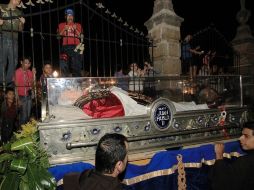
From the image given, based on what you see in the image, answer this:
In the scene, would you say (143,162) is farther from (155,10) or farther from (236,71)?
(236,71)

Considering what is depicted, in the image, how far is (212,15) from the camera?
18969mm

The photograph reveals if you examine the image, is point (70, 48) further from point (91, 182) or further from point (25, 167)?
point (91, 182)

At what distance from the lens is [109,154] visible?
7.39 feet

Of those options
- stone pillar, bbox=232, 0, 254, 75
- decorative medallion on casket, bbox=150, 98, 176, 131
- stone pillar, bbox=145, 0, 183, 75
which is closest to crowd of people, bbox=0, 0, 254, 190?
stone pillar, bbox=145, 0, 183, 75

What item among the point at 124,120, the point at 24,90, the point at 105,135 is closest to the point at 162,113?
the point at 124,120

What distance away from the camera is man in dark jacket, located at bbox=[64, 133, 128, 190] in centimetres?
214

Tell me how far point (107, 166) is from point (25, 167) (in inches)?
36.1

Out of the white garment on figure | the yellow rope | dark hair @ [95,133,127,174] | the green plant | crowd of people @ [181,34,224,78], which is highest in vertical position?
crowd of people @ [181,34,224,78]

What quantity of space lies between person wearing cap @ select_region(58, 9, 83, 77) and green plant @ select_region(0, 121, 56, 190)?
331 centimetres

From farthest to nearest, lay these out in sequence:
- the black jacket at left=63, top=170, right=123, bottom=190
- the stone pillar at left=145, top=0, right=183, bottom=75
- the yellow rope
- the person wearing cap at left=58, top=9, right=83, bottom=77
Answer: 1. the stone pillar at left=145, top=0, right=183, bottom=75
2. the person wearing cap at left=58, top=9, right=83, bottom=77
3. the yellow rope
4. the black jacket at left=63, top=170, right=123, bottom=190

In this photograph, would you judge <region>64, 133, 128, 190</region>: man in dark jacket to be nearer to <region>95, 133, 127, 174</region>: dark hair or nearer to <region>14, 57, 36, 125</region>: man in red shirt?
<region>95, 133, 127, 174</region>: dark hair

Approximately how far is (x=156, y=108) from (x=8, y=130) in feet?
11.6

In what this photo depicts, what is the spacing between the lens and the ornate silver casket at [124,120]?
2.97 meters

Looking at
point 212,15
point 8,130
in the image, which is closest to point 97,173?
point 8,130
